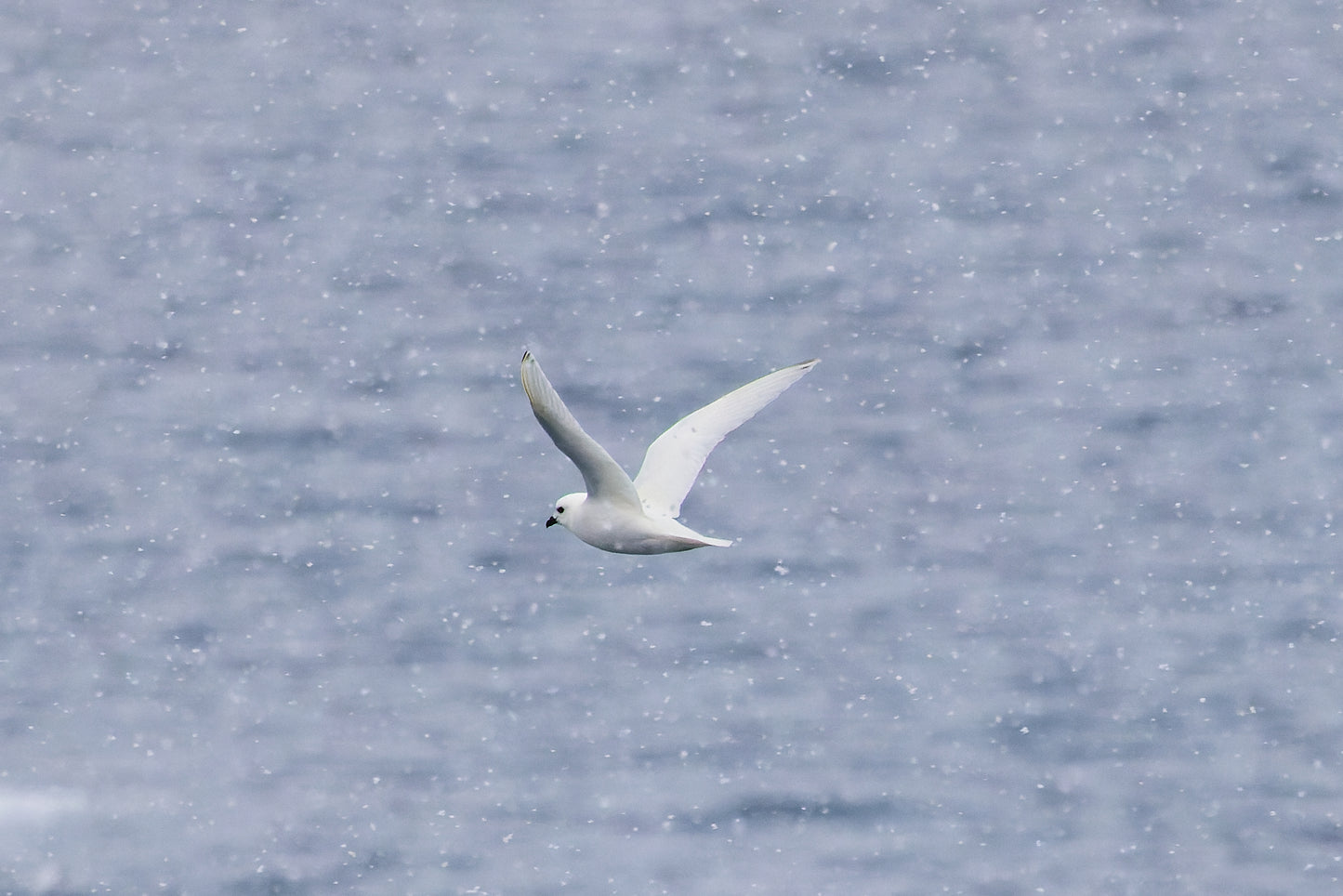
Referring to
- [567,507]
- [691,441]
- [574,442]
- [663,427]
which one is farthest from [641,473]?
[663,427]

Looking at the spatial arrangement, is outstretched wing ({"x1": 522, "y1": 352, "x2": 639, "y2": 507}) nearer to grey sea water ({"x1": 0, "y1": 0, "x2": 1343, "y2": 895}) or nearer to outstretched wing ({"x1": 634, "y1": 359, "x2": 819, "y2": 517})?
outstretched wing ({"x1": 634, "y1": 359, "x2": 819, "y2": 517})

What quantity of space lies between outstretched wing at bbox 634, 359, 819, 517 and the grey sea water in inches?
116

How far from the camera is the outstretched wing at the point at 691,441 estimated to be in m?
6.60

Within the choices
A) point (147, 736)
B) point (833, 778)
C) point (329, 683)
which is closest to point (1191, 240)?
point (833, 778)

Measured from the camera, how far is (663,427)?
982 cm

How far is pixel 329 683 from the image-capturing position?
962 centimetres

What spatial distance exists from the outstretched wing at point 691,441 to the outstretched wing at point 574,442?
1.74 ft

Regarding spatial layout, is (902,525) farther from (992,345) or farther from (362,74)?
(362,74)

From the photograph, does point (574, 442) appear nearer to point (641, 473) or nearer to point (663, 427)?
point (641, 473)

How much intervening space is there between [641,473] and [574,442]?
43.3 inches

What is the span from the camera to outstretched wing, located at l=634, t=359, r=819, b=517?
6602 mm

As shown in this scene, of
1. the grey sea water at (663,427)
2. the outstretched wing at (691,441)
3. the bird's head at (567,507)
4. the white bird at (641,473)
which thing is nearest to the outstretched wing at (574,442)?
the white bird at (641,473)

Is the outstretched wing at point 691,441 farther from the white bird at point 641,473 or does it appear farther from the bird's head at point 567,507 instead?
the bird's head at point 567,507

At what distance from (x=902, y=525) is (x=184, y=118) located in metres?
4.21
